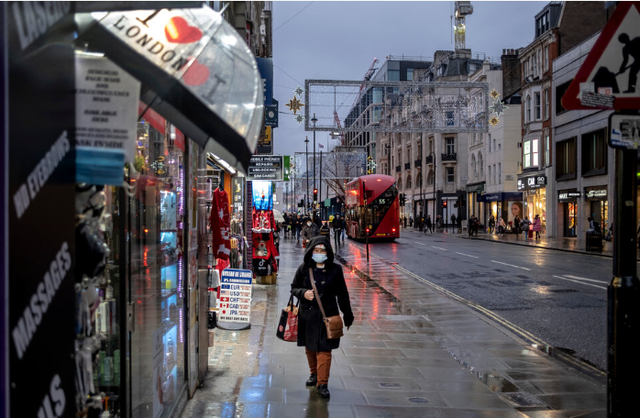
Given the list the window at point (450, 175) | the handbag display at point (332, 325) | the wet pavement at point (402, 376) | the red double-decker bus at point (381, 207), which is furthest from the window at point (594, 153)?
the handbag display at point (332, 325)

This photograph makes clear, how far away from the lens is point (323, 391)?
6.34 metres

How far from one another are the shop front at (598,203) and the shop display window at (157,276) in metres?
36.5

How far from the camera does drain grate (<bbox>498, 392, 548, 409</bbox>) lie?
6227mm

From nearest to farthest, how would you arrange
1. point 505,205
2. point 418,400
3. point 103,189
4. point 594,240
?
point 103,189
point 418,400
point 594,240
point 505,205

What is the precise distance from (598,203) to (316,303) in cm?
3732

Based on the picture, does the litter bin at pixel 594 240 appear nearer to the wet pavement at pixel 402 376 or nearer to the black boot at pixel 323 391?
the wet pavement at pixel 402 376

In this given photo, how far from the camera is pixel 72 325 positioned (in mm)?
2221

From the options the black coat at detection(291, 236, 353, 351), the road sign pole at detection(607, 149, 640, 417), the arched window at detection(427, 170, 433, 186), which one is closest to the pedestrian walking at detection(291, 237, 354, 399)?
the black coat at detection(291, 236, 353, 351)

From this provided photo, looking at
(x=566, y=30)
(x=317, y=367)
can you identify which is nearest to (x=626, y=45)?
(x=317, y=367)

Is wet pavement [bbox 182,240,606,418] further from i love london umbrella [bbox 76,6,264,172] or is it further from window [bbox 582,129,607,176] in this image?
window [bbox 582,129,607,176]

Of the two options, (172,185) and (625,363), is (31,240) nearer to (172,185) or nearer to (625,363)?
(172,185)

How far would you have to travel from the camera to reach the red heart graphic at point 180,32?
107 inches

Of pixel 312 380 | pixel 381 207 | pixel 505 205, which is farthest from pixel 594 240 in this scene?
pixel 505 205

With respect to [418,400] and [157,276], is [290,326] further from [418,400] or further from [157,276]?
[157,276]
